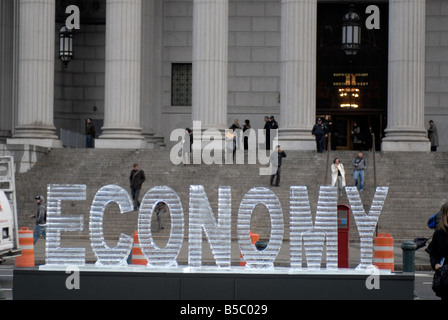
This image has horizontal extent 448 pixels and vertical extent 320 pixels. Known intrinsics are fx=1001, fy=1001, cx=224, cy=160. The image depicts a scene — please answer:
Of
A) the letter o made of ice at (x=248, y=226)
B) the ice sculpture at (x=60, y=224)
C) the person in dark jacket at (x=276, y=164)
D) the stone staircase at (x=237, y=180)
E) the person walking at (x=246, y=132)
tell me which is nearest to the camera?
the letter o made of ice at (x=248, y=226)

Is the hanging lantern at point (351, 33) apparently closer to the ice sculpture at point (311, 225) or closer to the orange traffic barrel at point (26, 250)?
the orange traffic barrel at point (26, 250)

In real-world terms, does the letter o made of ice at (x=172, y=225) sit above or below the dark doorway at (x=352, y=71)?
below

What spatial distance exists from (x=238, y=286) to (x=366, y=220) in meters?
2.15

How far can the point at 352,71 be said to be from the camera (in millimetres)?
52375

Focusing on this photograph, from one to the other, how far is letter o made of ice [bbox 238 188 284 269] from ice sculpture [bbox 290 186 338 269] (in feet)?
0.69

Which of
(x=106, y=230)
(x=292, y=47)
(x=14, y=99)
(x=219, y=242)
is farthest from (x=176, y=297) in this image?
(x=14, y=99)

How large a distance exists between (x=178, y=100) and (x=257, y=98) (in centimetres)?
416

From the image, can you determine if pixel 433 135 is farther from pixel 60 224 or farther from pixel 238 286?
pixel 60 224

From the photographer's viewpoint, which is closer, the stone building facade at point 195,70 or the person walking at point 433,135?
the stone building facade at point 195,70

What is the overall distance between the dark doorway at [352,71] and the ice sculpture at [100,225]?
3768 centimetres

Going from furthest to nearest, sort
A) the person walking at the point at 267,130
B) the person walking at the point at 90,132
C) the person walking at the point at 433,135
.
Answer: the person walking at the point at 90,132 < the person walking at the point at 433,135 < the person walking at the point at 267,130

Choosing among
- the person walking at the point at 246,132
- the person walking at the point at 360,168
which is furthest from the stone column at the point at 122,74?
the person walking at the point at 360,168

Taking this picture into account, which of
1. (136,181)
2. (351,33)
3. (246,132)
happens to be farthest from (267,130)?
(136,181)

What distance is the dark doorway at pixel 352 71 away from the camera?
5219 cm
